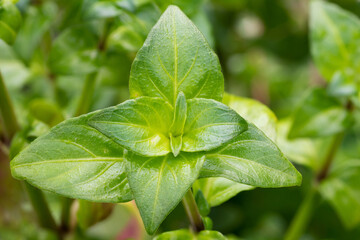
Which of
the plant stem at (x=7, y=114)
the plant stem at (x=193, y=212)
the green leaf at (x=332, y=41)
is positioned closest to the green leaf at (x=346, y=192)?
the green leaf at (x=332, y=41)

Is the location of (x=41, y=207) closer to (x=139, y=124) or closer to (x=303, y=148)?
(x=139, y=124)

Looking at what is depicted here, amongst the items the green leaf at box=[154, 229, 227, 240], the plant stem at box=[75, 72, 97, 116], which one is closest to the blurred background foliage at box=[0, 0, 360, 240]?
the plant stem at box=[75, 72, 97, 116]

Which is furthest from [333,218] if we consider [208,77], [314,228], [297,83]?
[208,77]

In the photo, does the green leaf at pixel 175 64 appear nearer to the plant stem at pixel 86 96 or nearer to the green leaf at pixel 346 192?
the plant stem at pixel 86 96

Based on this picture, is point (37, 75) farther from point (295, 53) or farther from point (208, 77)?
point (295, 53)

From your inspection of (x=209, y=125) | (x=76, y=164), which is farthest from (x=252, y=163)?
(x=76, y=164)

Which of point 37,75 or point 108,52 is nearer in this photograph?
point 108,52
